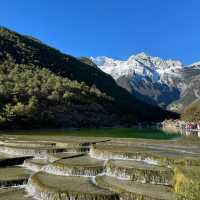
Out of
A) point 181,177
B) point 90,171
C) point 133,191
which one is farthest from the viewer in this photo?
point 90,171

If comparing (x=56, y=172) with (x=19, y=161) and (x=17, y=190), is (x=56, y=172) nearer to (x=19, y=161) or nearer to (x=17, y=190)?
(x=17, y=190)

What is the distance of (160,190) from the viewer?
3334cm

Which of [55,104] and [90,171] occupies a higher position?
[55,104]

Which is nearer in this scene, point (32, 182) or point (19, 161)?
point (32, 182)

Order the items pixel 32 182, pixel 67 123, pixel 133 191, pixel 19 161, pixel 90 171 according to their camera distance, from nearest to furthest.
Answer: pixel 133 191 → pixel 32 182 → pixel 90 171 → pixel 19 161 → pixel 67 123

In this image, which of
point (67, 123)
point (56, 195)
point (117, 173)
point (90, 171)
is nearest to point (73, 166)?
point (90, 171)

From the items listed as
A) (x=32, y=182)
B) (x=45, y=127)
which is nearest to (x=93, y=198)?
(x=32, y=182)

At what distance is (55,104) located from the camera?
184750 millimetres

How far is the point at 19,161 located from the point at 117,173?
17.6 meters

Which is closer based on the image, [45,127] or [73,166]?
[73,166]

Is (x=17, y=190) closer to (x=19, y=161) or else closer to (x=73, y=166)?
(x=73, y=166)

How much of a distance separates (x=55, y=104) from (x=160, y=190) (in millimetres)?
153215

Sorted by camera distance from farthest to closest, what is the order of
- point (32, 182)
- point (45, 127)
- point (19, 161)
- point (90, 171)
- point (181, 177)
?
point (45, 127), point (19, 161), point (90, 171), point (32, 182), point (181, 177)

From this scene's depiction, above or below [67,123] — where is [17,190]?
below
